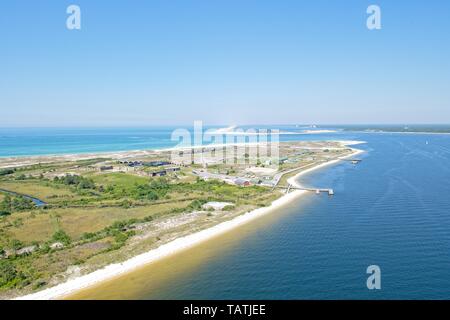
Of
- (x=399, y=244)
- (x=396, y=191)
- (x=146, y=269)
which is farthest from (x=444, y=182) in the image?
(x=146, y=269)

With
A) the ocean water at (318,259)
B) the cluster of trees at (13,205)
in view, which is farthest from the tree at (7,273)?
the cluster of trees at (13,205)

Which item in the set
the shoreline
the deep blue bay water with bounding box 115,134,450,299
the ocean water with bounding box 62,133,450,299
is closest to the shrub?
the shoreline

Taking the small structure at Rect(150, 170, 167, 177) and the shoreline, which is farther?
the small structure at Rect(150, 170, 167, 177)

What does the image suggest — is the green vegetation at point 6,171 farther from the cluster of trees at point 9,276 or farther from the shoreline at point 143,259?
the shoreline at point 143,259

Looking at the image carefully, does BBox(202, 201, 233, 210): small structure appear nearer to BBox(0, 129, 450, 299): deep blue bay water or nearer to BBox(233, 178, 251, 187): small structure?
BBox(0, 129, 450, 299): deep blue bay water

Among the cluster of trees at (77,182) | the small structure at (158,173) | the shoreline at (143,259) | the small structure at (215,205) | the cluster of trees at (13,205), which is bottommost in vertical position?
the shoreline at (143,259)

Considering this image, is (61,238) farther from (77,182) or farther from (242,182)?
(242,182)
